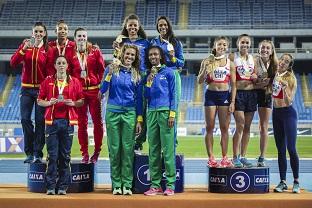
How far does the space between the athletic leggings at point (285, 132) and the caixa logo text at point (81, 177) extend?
8.36ft

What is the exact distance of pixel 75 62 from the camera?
21.0 feet

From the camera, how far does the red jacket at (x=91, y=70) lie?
252 inches

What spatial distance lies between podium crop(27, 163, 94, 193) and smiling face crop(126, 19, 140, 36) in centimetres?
184

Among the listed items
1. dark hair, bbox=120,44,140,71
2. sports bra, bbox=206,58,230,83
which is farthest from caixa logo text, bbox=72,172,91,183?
sports bra, bbox=206,58,230,83

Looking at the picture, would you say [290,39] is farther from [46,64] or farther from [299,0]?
[46,64]

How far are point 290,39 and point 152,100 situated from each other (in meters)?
28.8

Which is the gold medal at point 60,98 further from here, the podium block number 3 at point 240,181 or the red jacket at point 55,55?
the podium block number 3 at point 240,181

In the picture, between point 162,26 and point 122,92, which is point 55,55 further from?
point 162,26

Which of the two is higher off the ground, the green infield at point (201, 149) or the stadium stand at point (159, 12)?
the stadium stand at point (159, 12)

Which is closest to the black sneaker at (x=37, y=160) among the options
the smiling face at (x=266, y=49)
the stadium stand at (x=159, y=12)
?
the smiling face at (x=266, y=49)

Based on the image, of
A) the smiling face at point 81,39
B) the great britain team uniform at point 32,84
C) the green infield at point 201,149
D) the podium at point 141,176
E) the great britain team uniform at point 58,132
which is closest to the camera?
the great britain team uniform at point 58,132

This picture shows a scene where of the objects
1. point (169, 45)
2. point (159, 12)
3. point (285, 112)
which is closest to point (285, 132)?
point (285, 112)

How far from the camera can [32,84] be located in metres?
6.68

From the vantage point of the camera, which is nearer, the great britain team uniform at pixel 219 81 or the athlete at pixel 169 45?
the athlete at pixel 169 45
